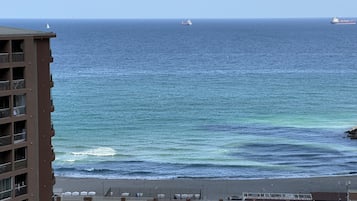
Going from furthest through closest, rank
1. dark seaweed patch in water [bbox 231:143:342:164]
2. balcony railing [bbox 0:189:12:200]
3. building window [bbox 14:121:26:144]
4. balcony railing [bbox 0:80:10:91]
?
dark seaweed patch in water [bbox 231:143:342:164], building window [bbox 14:121:26:144], balcony railing [bbox 0:189:12:200], balcony railing [bbox 0:80:10:91]

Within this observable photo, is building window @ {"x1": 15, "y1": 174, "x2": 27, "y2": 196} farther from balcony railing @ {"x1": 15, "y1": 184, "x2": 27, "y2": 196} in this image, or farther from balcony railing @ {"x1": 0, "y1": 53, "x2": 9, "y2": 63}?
balcony railing @ {"x1": 0, "y1": 53, "x2": 9, "y2": 63}

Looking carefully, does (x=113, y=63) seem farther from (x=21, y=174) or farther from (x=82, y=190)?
(x=21, y=174)

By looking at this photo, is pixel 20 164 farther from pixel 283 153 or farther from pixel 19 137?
pixel 283 153

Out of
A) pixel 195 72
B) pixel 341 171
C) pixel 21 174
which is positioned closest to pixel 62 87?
pixel 195 72

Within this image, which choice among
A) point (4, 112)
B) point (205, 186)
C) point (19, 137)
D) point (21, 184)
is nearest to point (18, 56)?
point (4, 112)

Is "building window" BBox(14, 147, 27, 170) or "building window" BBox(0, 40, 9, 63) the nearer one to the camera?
"building window" BBox(0, 40, 9, 63)

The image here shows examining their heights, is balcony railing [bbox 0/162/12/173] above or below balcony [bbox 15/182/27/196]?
above

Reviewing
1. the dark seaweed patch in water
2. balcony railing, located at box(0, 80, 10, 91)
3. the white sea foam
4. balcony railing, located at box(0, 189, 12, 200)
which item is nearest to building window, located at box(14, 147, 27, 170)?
balcony railing, located at box(0, 189, 12, 200)
